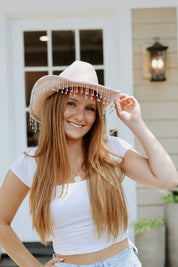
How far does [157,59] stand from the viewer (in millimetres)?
3410

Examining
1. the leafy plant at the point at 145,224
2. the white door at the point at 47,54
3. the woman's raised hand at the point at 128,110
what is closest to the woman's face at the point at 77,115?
the woman's raised hand at the point at 128,110

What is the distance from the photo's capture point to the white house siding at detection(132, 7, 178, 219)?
11.4ft

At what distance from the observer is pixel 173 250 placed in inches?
129

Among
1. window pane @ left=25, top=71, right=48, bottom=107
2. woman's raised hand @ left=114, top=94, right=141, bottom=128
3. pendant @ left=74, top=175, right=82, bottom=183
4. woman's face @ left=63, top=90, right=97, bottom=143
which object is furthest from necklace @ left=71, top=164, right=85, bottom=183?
window pane @ left=25, top=71, right=48, bottom=107

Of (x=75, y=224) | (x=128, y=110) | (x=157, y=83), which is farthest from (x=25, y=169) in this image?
(x=157, y=83)

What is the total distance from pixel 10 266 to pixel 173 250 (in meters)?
1.41

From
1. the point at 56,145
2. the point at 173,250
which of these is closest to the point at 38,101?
the point at 56,145

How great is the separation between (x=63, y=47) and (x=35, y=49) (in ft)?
0.87

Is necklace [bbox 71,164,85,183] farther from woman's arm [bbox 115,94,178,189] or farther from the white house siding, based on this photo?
the white house siding

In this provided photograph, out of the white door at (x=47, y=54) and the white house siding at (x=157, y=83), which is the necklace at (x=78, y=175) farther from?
the white door at (x=47, y=54)

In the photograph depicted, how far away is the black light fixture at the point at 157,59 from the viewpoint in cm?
340

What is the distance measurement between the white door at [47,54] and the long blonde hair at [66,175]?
1.96m

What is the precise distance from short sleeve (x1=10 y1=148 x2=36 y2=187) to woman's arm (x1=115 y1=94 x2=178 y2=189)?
0.40 m

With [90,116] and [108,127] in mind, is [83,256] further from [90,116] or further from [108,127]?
[108,127]
